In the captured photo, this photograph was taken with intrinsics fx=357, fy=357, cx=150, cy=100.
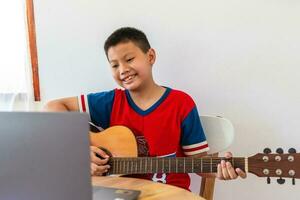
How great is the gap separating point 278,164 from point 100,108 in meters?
0.66

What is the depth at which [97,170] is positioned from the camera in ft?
3.31

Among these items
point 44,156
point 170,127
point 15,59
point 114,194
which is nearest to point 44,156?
point 44,156

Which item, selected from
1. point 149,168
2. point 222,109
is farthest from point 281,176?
point 222,109

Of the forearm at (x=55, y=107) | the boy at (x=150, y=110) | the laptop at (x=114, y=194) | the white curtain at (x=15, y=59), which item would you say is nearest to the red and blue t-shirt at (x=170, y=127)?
the boy at (x=150, y=110)

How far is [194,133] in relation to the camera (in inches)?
46.9

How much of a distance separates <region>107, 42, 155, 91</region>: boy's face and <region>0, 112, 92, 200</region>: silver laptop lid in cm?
66

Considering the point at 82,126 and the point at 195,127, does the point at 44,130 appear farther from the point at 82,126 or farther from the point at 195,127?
the point at 195,127

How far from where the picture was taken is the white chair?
120 centimetres

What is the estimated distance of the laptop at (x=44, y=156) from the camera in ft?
1.72

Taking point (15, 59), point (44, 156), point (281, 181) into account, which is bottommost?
point (281, 181)

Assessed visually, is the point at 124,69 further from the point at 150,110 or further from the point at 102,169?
the point at 102,169

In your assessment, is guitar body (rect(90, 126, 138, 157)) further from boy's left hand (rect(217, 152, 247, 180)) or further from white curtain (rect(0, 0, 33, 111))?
white curtain (rect(0, 0, 33, 111))

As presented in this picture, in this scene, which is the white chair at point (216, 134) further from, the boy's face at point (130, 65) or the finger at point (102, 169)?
the finger at point (102, 169)

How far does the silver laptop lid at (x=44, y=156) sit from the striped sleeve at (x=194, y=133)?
27.2 inches
